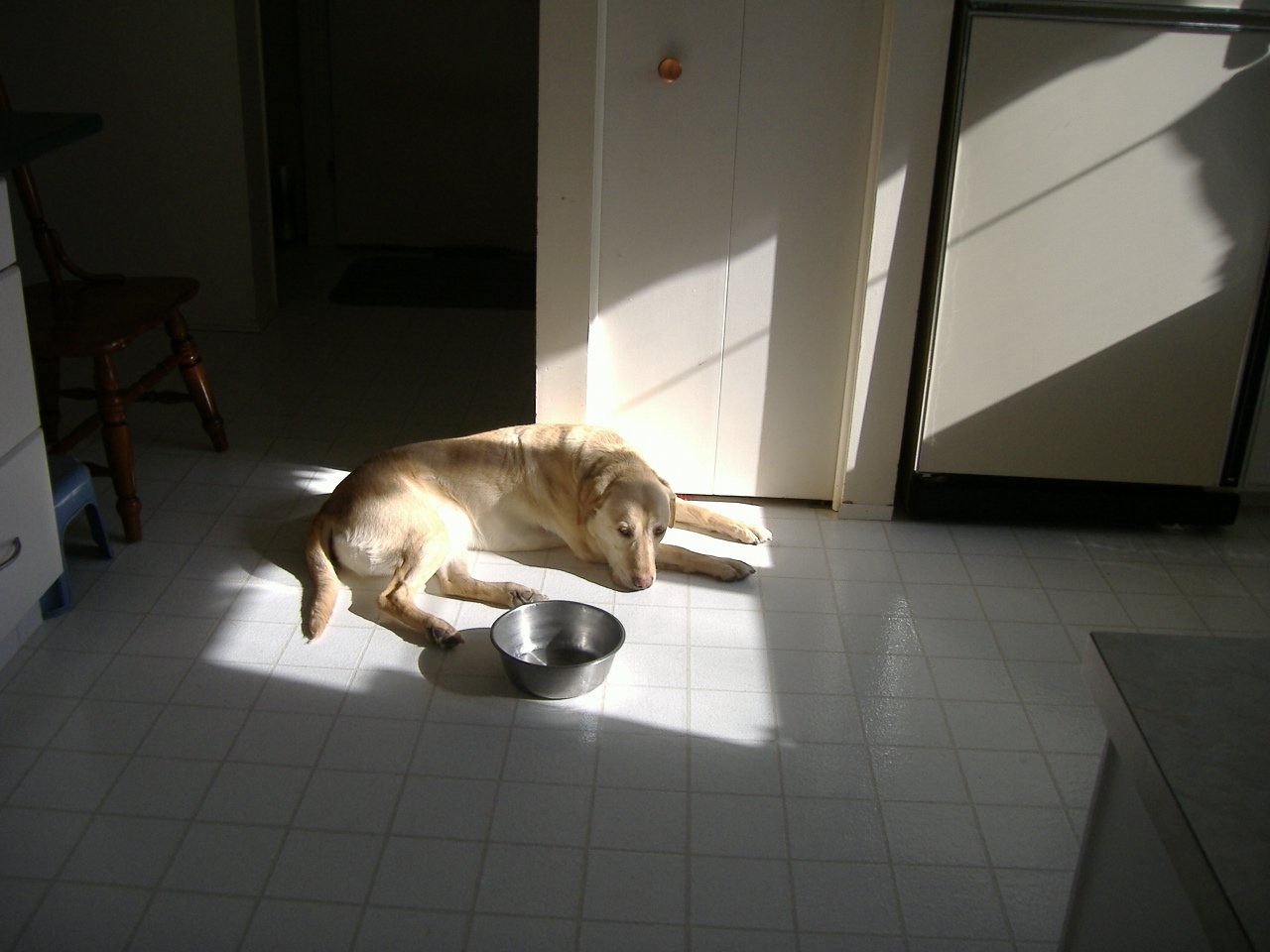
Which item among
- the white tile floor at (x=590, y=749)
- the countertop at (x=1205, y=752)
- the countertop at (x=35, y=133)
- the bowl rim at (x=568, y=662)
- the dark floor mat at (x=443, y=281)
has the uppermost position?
the countertop at (x=35, y=133)

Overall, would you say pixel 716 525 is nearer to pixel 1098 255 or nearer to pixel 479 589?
pixel 479 589

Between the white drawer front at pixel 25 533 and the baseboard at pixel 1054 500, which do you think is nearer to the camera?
the white drawer front at pixel 25 533

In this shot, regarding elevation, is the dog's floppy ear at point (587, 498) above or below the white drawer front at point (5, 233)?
below

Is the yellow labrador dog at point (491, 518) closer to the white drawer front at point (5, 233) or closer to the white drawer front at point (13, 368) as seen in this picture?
the white drawer front at point (13, 368)

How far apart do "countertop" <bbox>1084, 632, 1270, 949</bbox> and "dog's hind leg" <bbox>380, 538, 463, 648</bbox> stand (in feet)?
6.08

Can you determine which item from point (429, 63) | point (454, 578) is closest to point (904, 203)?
point (454, 578)

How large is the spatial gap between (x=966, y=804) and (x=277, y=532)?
2.10m

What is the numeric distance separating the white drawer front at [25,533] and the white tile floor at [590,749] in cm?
18

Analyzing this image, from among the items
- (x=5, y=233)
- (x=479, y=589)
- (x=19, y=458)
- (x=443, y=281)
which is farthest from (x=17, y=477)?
(x=443, y=281)

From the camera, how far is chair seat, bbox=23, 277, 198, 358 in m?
3.43

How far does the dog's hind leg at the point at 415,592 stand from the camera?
311 centimetres

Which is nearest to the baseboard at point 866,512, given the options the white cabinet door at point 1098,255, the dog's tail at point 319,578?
the white cabinet door at point 1098,255

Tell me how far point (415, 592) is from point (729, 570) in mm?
863

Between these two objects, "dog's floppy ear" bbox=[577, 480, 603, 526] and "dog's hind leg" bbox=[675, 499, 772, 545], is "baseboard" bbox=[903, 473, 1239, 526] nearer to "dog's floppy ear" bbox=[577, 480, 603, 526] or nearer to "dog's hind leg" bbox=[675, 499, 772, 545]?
"dog's hind leg" bbox=[675, 499, 772, 545]
